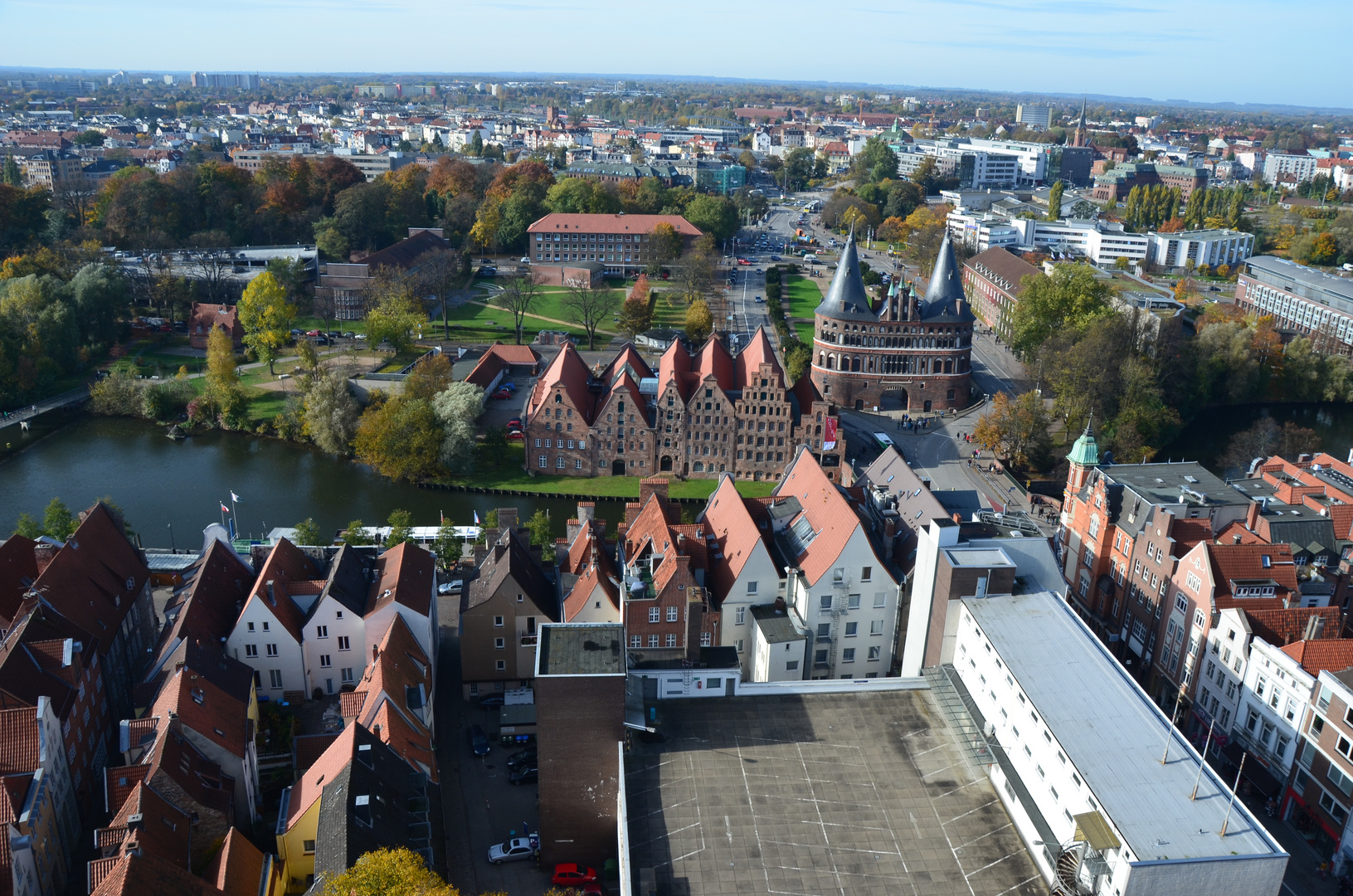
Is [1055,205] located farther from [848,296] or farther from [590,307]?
[848,296]

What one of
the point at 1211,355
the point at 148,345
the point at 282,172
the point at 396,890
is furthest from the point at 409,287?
the point at 396,890

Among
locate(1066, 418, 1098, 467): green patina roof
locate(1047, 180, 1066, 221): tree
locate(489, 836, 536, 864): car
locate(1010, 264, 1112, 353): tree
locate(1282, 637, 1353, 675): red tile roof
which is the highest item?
locate(1047, 180, 1066, 221): tree

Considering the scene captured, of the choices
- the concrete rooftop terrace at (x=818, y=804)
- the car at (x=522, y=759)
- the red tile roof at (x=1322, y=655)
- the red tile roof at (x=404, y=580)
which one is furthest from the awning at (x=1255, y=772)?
the red tile roof at (x=404, y=580)

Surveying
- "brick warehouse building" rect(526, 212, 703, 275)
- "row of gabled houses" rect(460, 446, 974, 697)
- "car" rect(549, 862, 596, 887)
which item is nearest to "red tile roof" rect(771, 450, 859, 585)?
"row of gabled houses" rect(460, 446, 974, 697)

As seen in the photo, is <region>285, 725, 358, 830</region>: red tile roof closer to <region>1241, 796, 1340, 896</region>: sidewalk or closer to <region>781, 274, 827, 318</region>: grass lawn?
<region>1241, 796, 1340, 896</region>: sidewalk

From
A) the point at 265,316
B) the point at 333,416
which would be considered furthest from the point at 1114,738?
the point at 265,316

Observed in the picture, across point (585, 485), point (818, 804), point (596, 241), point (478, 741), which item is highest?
point (596, 241)
